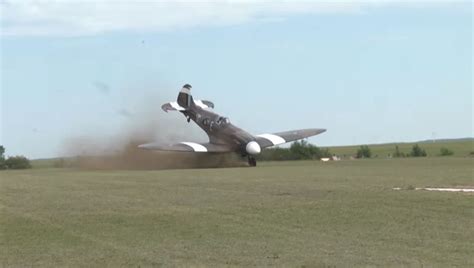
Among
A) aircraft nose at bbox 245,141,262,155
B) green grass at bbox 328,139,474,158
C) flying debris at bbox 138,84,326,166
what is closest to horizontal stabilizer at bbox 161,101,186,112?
flying debris at bbox 138,84,326,166

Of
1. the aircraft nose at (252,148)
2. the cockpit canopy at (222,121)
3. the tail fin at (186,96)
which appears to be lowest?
the aircraft nose at (252,148)

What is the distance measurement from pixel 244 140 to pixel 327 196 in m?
27.2

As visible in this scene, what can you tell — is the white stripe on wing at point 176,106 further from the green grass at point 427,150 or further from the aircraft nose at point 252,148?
the green grass at point 427,150

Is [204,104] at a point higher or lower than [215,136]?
higher

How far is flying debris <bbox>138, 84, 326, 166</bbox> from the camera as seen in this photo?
47.1 m

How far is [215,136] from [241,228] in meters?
34.4

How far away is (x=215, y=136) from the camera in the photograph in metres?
48.8

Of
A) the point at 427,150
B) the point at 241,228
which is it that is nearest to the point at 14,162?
the point at 427,150

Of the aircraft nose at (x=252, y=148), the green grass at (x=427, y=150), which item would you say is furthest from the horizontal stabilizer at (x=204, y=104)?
the green grass at (x=427, y=150)

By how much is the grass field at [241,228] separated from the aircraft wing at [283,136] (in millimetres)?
27530

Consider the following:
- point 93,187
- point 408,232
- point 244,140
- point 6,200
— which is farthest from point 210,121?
point 408,232

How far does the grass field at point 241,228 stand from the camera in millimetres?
11680

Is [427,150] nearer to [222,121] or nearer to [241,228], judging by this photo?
[222,121]

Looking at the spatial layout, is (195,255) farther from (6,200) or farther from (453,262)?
(6,200)
